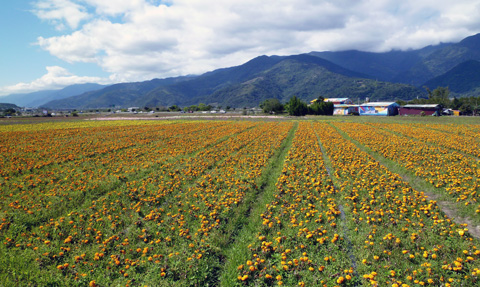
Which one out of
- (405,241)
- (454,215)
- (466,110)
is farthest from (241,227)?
(466,110)

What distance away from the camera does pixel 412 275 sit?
221 inches

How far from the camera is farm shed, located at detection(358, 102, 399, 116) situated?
3688 inches

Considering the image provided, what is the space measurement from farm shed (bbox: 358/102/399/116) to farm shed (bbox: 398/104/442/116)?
2916mm

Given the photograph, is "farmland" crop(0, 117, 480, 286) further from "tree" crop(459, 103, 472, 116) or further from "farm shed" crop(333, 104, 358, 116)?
"tree" crop(459, 103, 472, 116)

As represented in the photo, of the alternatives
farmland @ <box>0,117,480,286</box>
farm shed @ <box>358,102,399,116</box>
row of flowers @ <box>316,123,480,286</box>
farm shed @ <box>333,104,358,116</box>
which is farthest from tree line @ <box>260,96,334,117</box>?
row of flowers @ <box>316,123,480,286</box>

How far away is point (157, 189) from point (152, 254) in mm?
4941

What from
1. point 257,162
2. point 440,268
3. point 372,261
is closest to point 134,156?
point 257,162

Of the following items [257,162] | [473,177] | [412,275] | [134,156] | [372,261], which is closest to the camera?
[412,275]

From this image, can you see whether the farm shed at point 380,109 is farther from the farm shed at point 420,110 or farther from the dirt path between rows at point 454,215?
the dirt path between rows at point 454,215

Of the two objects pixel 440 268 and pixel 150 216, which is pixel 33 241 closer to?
pixel 150 216

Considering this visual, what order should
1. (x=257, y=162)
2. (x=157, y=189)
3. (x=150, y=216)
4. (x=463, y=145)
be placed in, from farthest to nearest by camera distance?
1. (x=463, y=145)
2. (x=257, y=162)
3. (x=157, y=189)
4. (x=150, y=216)

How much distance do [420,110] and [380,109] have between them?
14.5m

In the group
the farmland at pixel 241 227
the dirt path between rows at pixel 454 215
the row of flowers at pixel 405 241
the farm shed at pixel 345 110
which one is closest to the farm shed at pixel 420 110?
the farm shed at pixel 345 110

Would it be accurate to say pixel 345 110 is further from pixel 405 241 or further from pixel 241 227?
pixel 241 227
